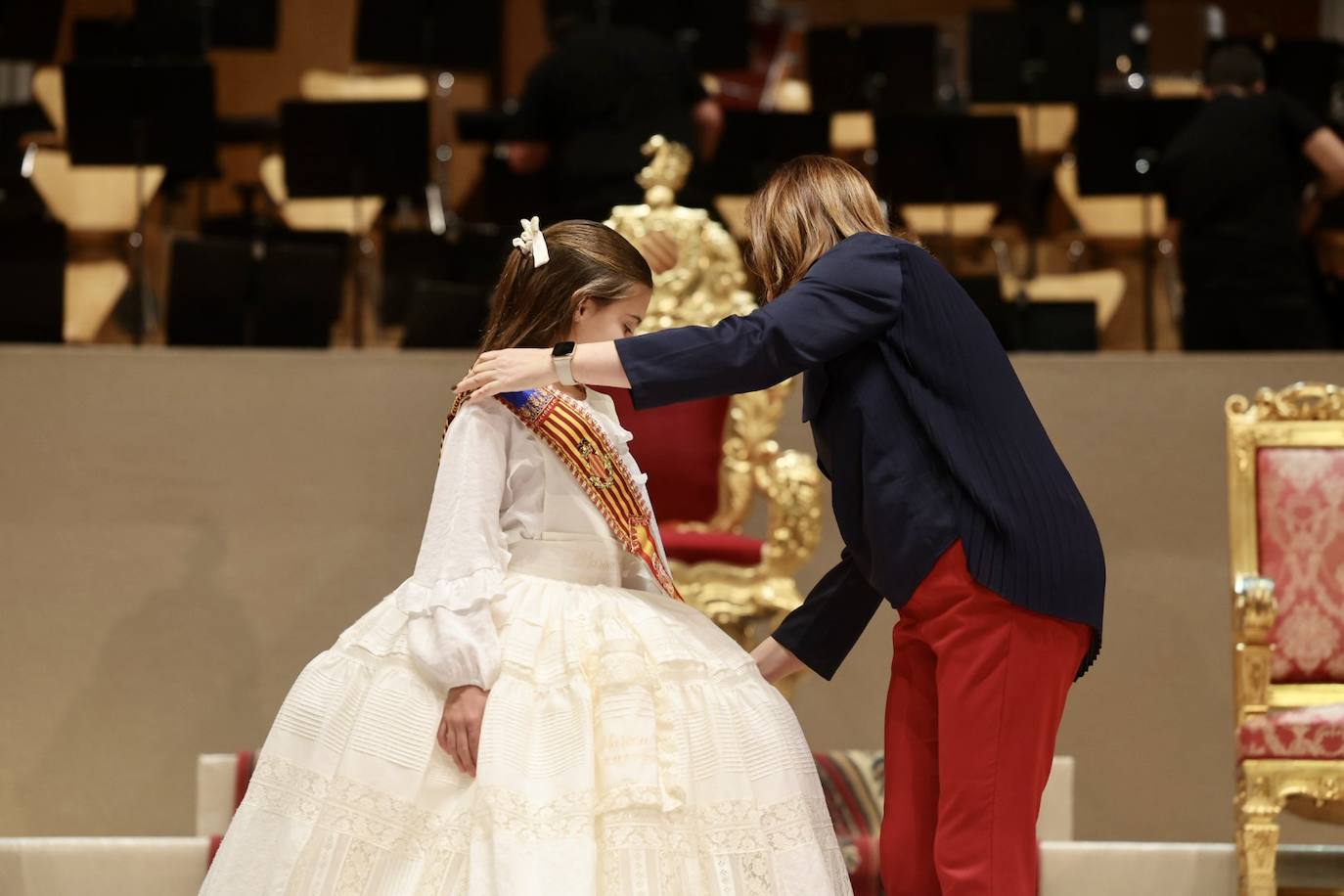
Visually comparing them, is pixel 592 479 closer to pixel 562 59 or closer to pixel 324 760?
pixel 324 760

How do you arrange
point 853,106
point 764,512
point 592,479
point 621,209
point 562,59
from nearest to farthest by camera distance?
1. point 592,479
2. point 621,209
3. point 764,512
4. point 562,59
5. point 853,106

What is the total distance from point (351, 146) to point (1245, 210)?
2.48m

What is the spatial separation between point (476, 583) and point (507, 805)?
0.25 metres

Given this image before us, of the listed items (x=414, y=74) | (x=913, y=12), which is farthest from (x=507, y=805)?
(x=913, y=12)

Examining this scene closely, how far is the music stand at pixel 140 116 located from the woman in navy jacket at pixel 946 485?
3.10 m

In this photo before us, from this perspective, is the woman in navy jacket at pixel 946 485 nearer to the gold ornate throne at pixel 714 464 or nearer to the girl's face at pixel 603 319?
the girl's face at pixel 603 319

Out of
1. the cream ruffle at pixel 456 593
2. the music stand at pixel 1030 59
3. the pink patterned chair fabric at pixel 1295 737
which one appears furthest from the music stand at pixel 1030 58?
the cream ruffle at pixel 456 593

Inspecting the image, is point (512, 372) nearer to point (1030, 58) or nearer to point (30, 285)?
point (30, 285)

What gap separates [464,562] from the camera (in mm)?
1827

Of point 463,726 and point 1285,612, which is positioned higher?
point 463,726

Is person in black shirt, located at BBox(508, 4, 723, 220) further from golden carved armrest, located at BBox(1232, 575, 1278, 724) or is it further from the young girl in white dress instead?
the young girl in white dress

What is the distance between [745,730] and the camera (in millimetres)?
1837

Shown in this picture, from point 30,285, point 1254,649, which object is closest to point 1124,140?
point 1254,649

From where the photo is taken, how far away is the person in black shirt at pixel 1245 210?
14.1 feet
